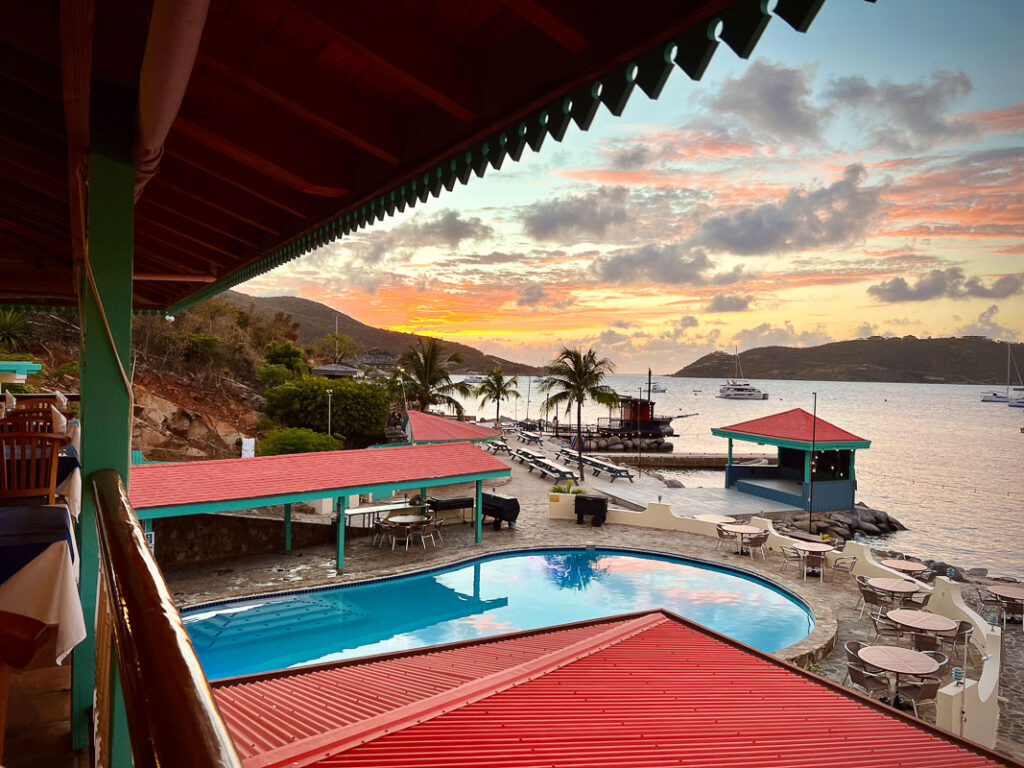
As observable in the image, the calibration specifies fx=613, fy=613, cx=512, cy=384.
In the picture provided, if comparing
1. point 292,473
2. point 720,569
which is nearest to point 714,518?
point 720,569

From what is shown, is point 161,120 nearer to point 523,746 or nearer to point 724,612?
point 523,746

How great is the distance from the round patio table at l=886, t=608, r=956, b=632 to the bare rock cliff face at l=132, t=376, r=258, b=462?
1907 cm

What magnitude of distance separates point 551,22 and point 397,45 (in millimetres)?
760

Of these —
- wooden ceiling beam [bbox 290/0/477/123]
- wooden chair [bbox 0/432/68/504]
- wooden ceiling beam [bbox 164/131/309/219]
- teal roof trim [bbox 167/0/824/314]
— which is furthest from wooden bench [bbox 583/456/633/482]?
wooden ceiling beam [bbox 290/0/477/123]

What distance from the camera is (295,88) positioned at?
2736 millimetres

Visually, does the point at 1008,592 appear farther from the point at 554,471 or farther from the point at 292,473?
the point at 554,471

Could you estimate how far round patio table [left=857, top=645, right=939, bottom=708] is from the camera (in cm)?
775

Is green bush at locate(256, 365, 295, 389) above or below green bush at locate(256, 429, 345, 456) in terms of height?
above

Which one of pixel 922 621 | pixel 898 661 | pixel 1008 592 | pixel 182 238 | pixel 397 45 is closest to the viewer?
pixel 397 45

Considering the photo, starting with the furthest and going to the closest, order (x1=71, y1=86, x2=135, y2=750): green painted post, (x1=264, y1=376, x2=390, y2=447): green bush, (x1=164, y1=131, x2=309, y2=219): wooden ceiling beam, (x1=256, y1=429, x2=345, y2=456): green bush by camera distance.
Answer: (x1=264, y1=376, x2=390, y2=447): green bush
(x1=256, y1=429, x2=345, y2=456): green bush
(x1=164, y1=131, x2=309, y2=219): wooden ceiling beam
(x1=71, y1=86, x2=135, y2=750): green painted post

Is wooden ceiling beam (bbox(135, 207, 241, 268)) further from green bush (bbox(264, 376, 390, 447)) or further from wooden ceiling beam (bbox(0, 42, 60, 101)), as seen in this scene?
green bush (bbox(264, 376, 390, 447))

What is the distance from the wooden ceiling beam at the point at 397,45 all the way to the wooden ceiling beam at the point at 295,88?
0.55 m

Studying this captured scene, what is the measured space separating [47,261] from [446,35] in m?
6.70

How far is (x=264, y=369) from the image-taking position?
95.5 ft
